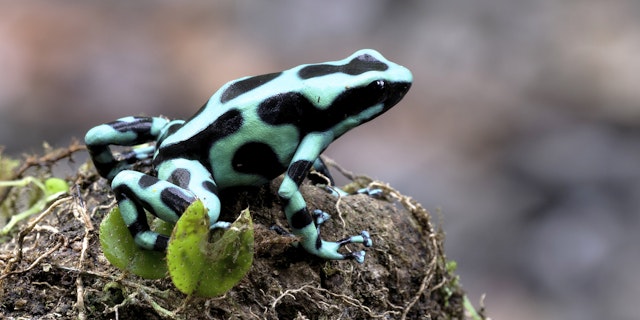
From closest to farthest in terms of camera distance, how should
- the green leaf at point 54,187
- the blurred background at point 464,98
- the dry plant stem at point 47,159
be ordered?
1. the green leaf at point 54,187
2. the dry plant stem at point 47,159
3. the blurred background at point 464,98

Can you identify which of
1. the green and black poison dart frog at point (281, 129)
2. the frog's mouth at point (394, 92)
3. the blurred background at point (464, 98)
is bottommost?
the blurred background at point (464, 98)

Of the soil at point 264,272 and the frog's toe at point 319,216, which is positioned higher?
the frog's toe at point 319,216

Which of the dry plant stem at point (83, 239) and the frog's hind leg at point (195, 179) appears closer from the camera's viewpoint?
the dry plant stem at point (83, 239)

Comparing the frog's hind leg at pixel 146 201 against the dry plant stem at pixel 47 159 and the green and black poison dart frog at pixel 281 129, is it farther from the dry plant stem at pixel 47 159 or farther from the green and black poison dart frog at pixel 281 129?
the dry plant stem at pixel 47 159

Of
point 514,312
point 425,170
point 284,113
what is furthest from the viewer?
point 425,170

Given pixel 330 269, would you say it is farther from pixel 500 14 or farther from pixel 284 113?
pixel 500 14

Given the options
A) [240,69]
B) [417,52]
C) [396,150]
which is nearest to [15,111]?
[240,69]

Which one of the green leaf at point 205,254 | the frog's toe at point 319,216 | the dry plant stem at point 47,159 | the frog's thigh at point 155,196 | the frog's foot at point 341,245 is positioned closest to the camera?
the green leaf at point 205,254

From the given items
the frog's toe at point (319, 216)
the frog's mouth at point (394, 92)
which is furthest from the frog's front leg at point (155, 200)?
the frog's mouth at point (394, 92)

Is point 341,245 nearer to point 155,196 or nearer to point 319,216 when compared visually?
point 319,216
